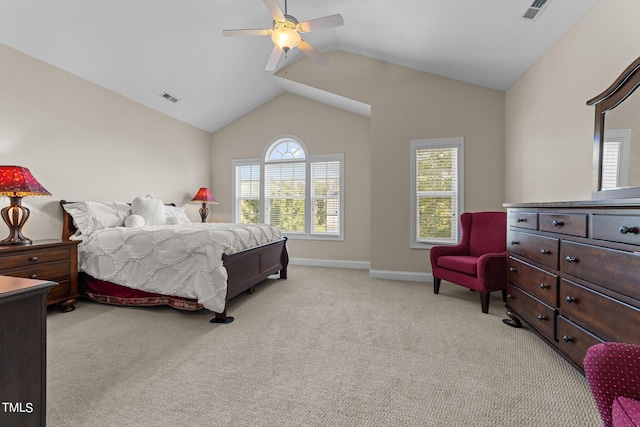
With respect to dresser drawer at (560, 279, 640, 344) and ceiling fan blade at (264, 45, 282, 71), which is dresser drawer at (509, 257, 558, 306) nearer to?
dresser drawer at (560, 279, 640, 344)

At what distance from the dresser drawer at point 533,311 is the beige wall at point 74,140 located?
505cm

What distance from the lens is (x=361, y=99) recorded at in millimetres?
4531

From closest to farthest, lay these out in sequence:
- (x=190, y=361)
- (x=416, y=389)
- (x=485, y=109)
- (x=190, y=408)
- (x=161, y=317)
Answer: (x=190, y=408) < (x=416, y=389) < (x=190, y=361) < (x=161, y=317) < (x=485, y=109)

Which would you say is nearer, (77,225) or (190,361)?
(190,361)

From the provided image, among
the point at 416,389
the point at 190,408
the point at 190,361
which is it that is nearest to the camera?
the point at 190,408

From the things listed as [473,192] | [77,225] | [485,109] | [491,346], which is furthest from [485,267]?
[77,225]

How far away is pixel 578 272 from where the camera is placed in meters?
1.71

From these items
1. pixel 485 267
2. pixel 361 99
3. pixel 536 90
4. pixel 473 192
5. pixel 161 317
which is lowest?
pixel 161 317

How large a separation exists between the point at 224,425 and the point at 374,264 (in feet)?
11.0

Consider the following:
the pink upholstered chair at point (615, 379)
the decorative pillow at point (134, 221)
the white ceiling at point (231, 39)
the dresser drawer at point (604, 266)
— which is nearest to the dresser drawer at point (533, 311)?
the dresser drawer at point (604, 266)

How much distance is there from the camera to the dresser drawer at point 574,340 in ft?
5.26

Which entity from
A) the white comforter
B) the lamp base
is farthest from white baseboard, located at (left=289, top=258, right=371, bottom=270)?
the lamp base

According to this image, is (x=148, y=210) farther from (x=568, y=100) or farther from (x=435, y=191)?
(x=568, y=100)

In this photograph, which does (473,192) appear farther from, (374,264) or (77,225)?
(77,225)
